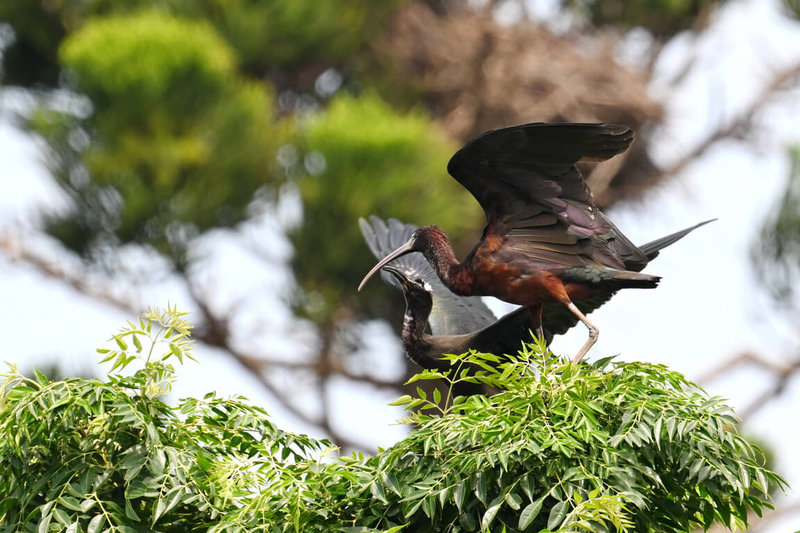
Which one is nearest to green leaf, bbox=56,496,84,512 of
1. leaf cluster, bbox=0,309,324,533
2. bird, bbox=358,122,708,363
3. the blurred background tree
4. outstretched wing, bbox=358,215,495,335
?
leaf cluster, bbox=0,309,324,533

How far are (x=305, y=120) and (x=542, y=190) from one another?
654 cm

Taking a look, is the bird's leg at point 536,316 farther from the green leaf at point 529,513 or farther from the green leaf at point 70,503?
the green leaf at point 70,503

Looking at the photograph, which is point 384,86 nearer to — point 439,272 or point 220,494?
point 439,272

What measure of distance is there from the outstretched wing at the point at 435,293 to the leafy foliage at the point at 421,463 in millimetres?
1244

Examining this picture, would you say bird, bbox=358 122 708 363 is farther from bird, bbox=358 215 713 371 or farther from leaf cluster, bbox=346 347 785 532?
leaf cluster, bbox=346 347 785 532

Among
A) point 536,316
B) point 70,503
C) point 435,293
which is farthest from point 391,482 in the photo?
point 435,293

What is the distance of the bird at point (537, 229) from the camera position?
3217 mm

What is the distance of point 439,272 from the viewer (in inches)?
136

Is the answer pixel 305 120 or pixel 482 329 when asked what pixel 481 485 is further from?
pixel 305 120

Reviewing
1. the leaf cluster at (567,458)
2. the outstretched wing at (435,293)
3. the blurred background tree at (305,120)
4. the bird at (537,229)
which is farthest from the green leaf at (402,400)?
the blurred background tree at (305,120)

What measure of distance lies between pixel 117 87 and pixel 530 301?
5.77 m

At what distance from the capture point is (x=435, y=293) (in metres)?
4.23

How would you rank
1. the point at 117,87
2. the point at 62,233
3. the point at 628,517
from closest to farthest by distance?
the point at 628,517, the point at 117,87, the point at 62,233

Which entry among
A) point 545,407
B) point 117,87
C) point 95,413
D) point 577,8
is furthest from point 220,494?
point 577,8
